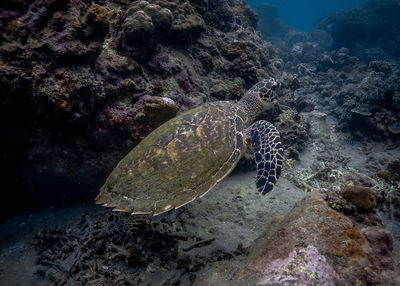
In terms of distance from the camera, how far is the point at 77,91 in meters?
4.05

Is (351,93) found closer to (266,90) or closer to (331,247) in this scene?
(266,90)

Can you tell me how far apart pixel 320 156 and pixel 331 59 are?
1324 centimetres

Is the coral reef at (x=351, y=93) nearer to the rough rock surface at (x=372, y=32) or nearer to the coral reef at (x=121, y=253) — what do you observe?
the rough rock surface at (x=372, y=32)

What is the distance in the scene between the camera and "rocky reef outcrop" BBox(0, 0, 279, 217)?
12.6 ft

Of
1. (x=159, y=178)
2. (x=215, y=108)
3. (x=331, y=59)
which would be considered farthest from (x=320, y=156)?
(x=331, y=59)

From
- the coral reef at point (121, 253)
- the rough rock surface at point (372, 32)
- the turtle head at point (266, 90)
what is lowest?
the coral reef at point (121, 253)

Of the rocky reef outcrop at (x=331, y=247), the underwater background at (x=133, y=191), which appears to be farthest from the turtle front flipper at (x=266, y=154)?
the rocky reef outcrop at (x=331, y=247)

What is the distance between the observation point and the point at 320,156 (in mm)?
8344

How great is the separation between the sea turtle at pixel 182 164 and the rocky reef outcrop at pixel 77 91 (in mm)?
822

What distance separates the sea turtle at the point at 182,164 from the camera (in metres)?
3.89

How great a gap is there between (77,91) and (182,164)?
227cm

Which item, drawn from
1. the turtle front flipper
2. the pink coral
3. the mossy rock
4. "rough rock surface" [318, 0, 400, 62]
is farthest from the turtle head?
"rough rock surface" [318, 0, 400, 62]

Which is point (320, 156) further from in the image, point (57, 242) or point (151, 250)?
point (57, 242)

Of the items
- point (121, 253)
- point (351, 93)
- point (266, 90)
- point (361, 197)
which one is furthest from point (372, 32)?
point (121, 253)
